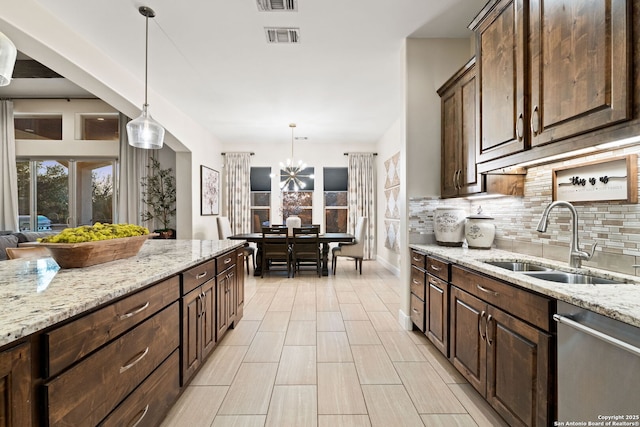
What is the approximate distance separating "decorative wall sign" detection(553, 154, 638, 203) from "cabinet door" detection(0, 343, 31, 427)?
2.51 m

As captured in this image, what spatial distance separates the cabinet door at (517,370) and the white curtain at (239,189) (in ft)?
20.8

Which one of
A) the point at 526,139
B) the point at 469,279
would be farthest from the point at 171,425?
the point at 526,139

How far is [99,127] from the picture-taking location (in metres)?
6.20

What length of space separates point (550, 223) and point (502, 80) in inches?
39.9

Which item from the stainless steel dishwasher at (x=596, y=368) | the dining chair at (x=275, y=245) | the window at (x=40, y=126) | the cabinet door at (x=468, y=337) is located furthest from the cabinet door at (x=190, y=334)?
the window at (x=40, y=126)

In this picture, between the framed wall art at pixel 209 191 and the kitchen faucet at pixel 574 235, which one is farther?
the framed wall art at pixel 209 191

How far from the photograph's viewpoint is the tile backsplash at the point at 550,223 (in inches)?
63.1

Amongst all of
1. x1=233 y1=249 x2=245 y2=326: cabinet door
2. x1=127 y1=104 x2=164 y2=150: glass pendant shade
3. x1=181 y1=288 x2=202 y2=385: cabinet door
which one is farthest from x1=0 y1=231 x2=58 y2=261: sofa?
x1=181 y1=288 x2=202 y2=385: cabinet door

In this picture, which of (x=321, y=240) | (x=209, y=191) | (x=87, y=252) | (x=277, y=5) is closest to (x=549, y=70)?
(x=277, y=5)

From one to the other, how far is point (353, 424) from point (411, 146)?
2.44 meters

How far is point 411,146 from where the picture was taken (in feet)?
10.3

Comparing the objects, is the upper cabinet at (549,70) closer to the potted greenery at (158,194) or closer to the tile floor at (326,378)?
the tile floor at (326,378)

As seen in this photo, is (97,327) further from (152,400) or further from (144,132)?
(144,132)

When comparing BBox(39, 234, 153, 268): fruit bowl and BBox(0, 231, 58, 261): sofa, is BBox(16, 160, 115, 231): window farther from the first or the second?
BBox(39, 234, 153, 268): fruit bowl
